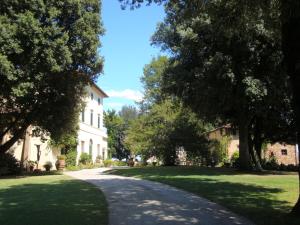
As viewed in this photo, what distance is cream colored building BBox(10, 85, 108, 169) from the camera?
39728 millimetres

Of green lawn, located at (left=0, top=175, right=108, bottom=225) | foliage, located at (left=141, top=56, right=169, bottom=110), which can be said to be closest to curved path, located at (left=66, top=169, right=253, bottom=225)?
green lawn, located at (left=0, top=175, right=108, bottom=225)

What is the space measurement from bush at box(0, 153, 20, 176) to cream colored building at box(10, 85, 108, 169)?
4537 mm

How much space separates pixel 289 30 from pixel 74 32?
19.0 metres

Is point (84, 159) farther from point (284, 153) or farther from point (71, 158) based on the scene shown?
point (284, 153)

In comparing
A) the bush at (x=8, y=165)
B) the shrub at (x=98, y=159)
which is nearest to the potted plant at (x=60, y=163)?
the bush at (x=8, y=165)

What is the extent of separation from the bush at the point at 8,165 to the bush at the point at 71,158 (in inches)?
427

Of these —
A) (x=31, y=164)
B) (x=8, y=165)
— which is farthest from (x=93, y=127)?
(x=8, y=165)

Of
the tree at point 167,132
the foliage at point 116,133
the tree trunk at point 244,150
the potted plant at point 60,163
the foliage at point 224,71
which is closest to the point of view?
the foliage at point 224,71

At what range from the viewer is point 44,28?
26.2 metres

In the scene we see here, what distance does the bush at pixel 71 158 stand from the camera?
43303 mm

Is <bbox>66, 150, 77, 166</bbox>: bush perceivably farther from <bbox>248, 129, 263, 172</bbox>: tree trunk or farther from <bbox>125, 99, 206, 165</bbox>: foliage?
<bbox>248, 129, 263, 172</bbox>: tree trunk

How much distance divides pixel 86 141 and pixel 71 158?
28.6 feet

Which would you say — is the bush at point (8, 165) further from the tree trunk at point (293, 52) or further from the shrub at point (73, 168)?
the tree trunk at point (293, 52)

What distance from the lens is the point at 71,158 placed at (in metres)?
43.8
